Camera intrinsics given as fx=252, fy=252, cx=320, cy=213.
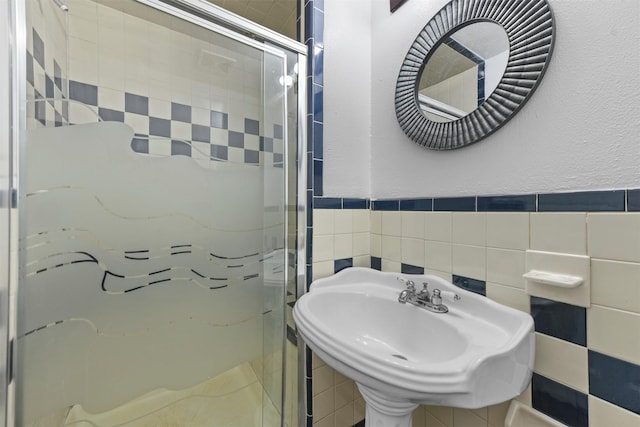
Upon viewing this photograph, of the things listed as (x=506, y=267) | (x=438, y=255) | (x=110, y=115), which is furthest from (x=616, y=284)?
(x=110, y=115)

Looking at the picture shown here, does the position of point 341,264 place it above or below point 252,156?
below

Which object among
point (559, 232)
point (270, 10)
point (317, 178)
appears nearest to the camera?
point (559, 232)

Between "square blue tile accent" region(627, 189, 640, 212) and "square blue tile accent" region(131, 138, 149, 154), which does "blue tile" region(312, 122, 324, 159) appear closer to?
"square blue tile accent" region(131, 138, 149, 154)

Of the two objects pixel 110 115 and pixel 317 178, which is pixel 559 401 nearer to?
pixel 317 178

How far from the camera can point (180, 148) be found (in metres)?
0.86

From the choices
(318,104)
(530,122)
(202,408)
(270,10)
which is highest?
(270,10)

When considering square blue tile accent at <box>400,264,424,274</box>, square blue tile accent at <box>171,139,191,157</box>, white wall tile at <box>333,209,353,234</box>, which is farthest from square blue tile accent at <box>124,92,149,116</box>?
square blue tile accent at <box>400,264,424,274</box>

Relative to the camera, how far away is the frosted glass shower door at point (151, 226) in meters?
0.69

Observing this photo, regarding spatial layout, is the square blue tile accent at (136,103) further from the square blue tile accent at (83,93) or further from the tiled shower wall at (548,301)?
the tiled shower wall at (548,301)

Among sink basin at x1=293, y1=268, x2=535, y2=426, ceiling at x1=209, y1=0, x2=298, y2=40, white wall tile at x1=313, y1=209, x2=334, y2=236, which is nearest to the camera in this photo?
sink basin at x1=293, y1=268, x2=535, y2=426

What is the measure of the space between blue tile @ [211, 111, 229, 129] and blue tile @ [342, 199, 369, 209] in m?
0.57

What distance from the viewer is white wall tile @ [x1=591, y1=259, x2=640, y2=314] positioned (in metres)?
0.55

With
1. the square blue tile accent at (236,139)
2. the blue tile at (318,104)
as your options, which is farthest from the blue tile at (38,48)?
the blue tile at (318,104)

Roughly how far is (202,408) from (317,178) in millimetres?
953
